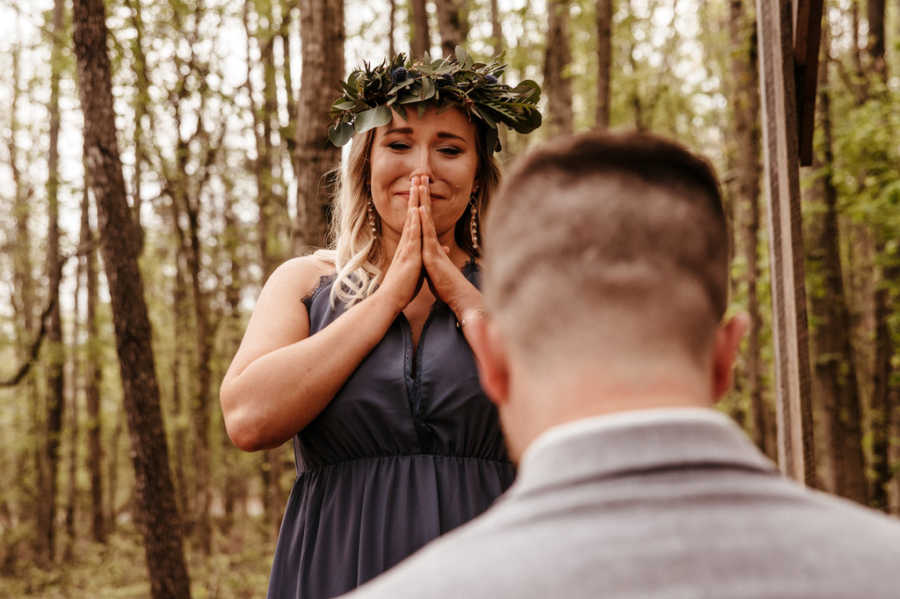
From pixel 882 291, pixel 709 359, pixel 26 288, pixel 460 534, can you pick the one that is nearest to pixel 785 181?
pixel 709 359

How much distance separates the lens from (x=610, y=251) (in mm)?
1090

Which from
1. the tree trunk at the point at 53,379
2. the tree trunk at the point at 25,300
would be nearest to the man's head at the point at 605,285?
the tree trunk at the point at 53,379

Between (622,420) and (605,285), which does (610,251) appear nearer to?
(605,285)

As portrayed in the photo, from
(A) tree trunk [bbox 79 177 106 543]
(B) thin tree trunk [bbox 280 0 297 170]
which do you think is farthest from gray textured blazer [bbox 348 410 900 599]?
(A) tree trunk [bbox 79 177 106 543]

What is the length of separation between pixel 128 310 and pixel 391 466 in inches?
224

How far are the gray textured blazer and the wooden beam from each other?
322cm

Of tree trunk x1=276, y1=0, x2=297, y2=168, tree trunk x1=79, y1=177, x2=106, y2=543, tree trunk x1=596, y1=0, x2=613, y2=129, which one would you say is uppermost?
tree trunk x1=276, y1=0, x2=297, y2=168

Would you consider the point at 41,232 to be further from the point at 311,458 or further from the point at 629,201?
the point at 629,201

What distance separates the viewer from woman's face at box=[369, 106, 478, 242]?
2732mm

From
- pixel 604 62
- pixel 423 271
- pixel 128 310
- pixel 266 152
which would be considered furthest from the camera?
pixel 266 152

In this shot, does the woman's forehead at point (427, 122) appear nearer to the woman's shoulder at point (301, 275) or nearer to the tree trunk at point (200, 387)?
the woman's shoulder at point (301, 275)

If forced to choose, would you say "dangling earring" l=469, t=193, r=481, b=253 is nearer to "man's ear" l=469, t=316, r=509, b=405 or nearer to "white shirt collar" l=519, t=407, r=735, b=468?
"man's ear" l=469, t=316, r=509, b=405

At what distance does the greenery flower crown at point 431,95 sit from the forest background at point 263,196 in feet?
4.27

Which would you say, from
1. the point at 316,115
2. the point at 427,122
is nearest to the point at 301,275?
the point at 427,122
